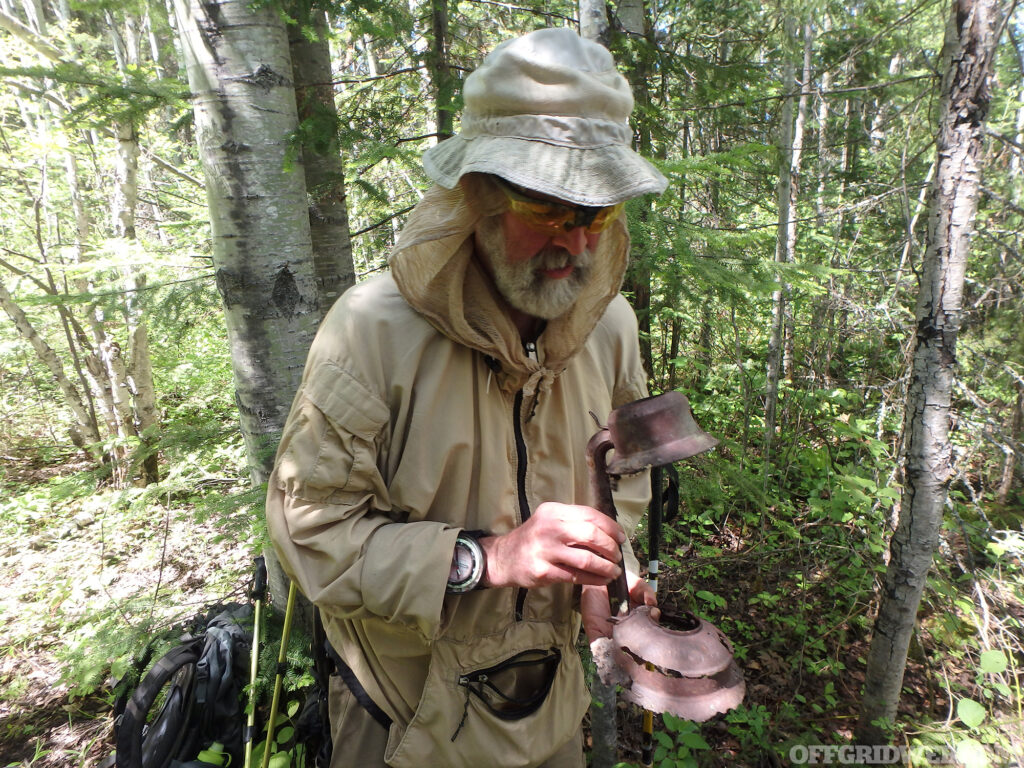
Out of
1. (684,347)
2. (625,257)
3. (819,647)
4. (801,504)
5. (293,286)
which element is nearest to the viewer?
(625,257)

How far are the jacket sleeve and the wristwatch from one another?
6 centimetres

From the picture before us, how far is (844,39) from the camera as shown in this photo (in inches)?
398

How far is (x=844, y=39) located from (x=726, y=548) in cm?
1038

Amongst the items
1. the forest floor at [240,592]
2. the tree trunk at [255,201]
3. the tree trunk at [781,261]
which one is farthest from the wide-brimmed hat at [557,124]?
the tree trunk at [781,261]

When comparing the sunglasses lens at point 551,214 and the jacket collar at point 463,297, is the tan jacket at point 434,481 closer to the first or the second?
the jacket collar at point 463,297

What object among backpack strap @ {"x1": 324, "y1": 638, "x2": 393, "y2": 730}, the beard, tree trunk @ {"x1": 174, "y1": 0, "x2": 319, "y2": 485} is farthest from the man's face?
tree trunk @ {"x1": 174, "y1": 0, "x2": 319, "y2": 485}

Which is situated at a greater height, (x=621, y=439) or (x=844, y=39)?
(x=844, y=39)

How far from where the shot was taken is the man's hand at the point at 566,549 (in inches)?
50.3

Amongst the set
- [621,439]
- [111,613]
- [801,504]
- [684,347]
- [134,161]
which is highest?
[134,161]

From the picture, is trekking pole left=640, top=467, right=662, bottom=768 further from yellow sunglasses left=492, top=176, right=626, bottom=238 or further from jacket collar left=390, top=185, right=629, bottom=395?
yellow sunglasses left=492, top=176, right=626, bottom=238

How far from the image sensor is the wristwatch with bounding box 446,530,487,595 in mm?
1408

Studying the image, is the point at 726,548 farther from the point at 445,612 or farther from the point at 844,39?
the point at 844,39

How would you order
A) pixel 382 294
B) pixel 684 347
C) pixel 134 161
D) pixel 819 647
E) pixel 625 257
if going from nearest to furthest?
pixel 382 294, pixel 625 257, pixel 819 647, pixel 134 161, pixel 684 347

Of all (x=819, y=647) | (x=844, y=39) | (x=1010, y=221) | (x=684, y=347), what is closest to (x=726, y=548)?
(x=819, y=647)
